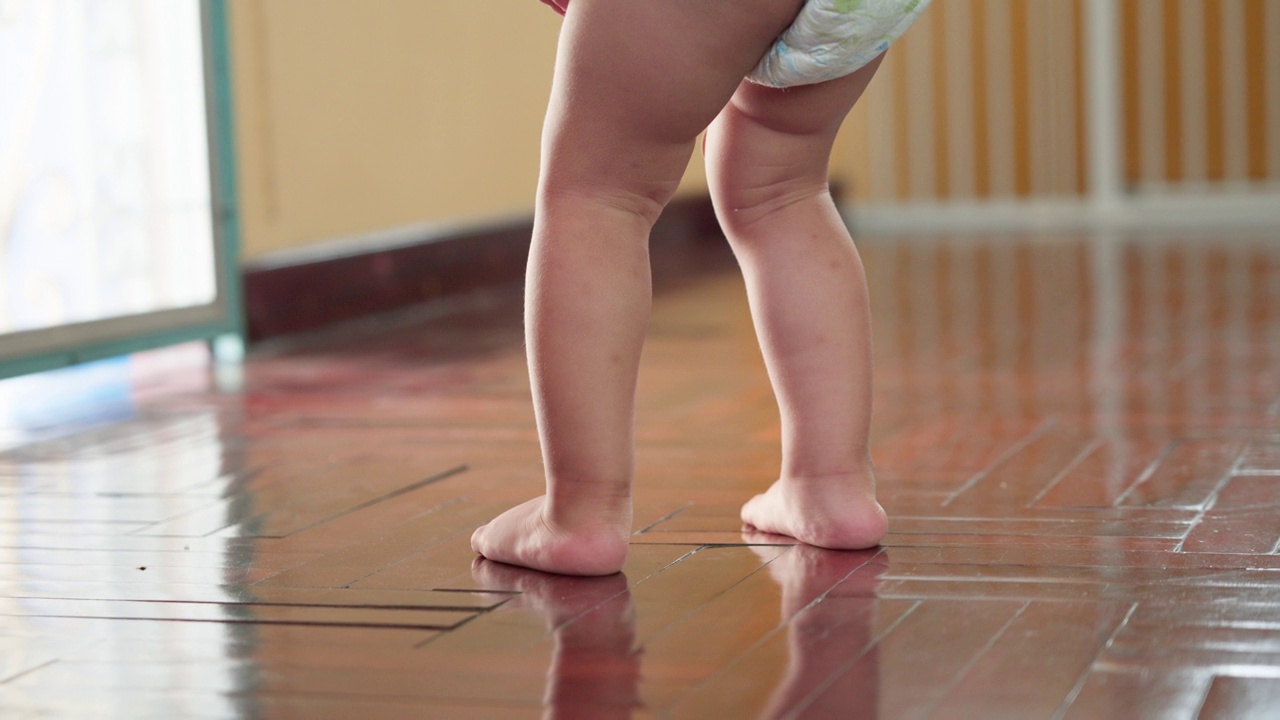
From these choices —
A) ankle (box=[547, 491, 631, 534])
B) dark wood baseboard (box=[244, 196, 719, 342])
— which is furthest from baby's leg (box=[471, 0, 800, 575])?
dark wood baseboard (box=[244, 196, 719, 342])

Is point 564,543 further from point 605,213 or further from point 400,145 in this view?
point 400,145

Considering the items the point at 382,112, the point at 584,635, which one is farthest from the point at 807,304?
the point at 382,112

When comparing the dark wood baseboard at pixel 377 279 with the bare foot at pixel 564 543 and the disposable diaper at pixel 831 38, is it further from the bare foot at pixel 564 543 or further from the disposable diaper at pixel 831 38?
the disposable diaper at pixel 831 38

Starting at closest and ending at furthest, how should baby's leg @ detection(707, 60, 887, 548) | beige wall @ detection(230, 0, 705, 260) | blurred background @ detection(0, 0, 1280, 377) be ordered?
baby's leg @ detection(707, 60, 887, 548)
blurred background @ detection(0, 0, 1280, 377)
beige wall @ detection(230, 0, 705, 260)

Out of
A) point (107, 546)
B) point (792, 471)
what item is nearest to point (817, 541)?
point (792, 471)

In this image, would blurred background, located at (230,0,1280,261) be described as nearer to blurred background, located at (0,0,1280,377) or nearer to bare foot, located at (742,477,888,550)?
blurred background, located at (0,0,1280,377)

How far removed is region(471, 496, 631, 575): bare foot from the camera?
1.17 m

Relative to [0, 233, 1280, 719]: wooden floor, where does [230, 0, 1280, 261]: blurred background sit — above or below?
above

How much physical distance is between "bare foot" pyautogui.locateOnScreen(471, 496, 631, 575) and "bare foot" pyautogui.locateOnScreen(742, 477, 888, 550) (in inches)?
5.9

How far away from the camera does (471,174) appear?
3.87 meters

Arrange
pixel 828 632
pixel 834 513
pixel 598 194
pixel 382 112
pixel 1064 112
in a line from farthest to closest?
1. pixel 1064 112
2. pixel 382 112
3. pixel 834 513
4. pixel 598 194
5. pixel 828 632

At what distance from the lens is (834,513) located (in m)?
1.24

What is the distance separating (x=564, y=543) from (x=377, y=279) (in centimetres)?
A: 211

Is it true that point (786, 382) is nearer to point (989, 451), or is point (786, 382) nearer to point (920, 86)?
point (989, 451)
